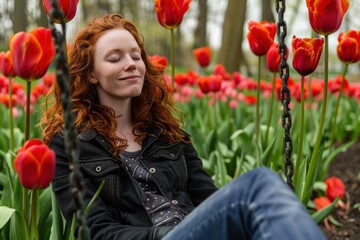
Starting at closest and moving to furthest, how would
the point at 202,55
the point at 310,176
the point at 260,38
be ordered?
the point at 310,176, the point at 260,38, the point at 202,55

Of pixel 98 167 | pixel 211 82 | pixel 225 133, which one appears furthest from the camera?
pixel 225 133

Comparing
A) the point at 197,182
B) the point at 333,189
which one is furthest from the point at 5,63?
the point at 333,189

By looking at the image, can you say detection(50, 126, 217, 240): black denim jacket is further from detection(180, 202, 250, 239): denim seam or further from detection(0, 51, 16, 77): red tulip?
detection(0, 51, 16, 77): red tulip

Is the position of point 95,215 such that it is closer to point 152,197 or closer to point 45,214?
point 152,197

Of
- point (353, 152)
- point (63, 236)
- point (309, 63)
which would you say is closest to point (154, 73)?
point (309, 63)

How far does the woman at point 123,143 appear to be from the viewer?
1.99 m

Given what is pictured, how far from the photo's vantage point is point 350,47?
273cm

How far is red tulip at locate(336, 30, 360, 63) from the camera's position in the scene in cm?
270

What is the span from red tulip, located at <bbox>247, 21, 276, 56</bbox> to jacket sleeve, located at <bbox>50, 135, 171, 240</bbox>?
125cm

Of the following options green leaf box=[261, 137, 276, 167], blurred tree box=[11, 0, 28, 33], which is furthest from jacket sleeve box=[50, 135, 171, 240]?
blurred tree box=[11, 0, 28, 33]

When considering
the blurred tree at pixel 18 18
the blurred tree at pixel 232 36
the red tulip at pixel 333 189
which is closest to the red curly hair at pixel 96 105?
the red tulip at pixel 333 189

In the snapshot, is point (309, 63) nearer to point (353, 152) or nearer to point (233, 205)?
point (233, 205)

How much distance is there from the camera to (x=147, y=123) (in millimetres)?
2330

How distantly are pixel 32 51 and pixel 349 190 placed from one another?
3003 millimetres
